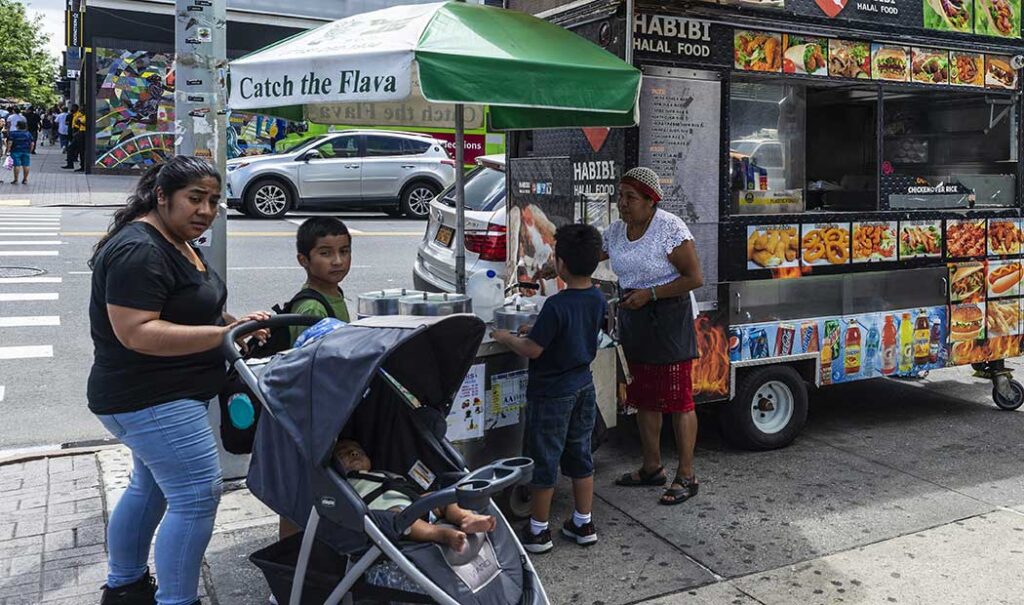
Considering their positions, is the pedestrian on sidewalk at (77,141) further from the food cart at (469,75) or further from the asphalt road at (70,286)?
the food cart at (469,75)

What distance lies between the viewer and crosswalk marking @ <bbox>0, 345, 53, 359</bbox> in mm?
8527

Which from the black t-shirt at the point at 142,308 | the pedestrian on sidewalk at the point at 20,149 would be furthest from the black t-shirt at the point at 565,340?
the pedestrian on sidewalk at the point at 20,149

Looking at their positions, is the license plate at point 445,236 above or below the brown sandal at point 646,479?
above

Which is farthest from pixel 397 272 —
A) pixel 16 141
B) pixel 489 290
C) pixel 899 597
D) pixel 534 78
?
pixel 16 141

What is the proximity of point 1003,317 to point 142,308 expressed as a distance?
633 centimetres

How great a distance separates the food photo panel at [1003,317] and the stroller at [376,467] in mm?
5193

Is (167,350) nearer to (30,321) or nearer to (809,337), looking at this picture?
(809,337)

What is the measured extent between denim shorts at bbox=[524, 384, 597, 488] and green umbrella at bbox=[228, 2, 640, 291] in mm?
1409

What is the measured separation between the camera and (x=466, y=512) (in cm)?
321

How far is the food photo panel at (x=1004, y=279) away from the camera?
23.4 feet

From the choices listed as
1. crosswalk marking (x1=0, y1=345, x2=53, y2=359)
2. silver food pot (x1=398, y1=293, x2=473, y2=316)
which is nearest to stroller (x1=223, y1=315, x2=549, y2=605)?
silver food pot (x1=398, y1=293, x2=473, y2=316)

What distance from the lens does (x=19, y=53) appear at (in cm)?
5175

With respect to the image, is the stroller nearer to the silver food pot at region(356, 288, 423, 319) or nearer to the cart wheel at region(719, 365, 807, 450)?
the silver food pot at region(356, 288, 423, 319)

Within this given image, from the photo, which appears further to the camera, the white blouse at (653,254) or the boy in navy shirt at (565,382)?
the white blouse at (653,254)
